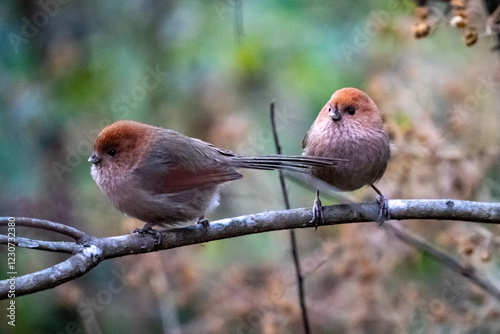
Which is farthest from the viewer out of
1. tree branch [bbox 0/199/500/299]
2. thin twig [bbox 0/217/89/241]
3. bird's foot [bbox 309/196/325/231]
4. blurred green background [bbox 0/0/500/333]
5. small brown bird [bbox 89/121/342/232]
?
blurred green background [bbox 0/0/500/333]

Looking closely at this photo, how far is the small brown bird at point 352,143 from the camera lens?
316 cm

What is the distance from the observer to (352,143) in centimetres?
325

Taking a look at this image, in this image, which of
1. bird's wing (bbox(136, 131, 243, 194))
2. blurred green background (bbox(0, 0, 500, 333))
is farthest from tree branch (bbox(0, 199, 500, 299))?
blurred green background (bbox(0, 0, 500, 333))

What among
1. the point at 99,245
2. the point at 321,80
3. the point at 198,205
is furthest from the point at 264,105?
the point at 99,245

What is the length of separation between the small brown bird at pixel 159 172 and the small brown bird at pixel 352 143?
9 centimetres

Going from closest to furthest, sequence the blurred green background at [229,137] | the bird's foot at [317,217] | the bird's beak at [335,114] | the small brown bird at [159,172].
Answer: the bird's foot at [317,217] → the bird's beak at [335,114] → the small brown bird at [159,172] → the blurred green background at [229,137]

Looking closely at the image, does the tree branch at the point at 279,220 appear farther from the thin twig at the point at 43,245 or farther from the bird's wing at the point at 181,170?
the bird's wing at the point at 181,170

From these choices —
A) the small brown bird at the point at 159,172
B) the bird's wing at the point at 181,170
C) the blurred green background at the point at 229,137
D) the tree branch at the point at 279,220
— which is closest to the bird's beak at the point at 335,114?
the small brown bird at the point at 159,172

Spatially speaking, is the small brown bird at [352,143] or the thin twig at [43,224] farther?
the small brown bird at [352,143]

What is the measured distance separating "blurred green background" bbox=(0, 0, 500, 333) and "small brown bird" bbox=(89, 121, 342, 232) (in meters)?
1.10

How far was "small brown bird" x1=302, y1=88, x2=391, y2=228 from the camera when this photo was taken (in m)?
3.16

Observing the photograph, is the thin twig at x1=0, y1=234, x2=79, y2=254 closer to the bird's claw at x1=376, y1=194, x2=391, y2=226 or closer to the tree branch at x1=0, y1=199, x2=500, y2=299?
the tree branch at x1=0, y1=199, x2=500, y2=299

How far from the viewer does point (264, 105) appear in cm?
642

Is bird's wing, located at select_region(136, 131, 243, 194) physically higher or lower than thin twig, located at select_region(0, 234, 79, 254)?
higher
